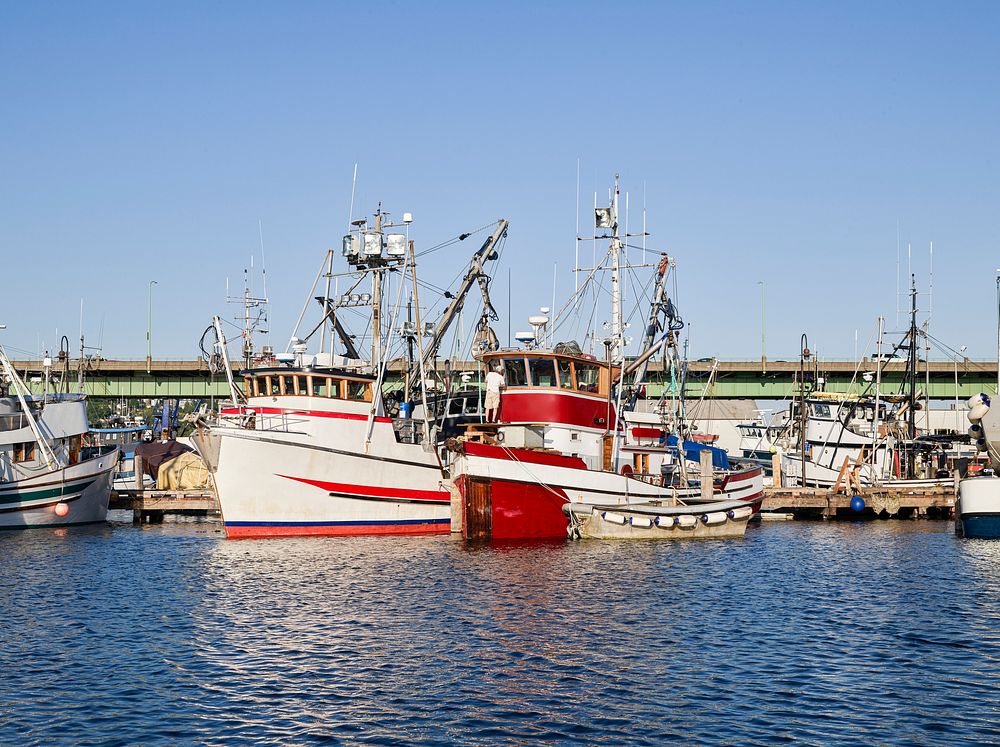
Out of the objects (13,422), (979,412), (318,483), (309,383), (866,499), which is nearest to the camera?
(318,483)

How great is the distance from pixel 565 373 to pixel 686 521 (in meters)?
8.03

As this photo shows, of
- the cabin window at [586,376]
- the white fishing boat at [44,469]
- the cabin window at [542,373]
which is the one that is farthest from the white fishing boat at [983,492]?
the white fishing boat at [44,469]

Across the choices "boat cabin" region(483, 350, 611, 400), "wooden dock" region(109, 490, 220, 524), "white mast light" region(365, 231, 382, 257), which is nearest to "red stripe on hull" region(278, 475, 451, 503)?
"boat cabin" region(483, 350, 611, 400)

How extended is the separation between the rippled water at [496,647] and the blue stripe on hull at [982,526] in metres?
7.14

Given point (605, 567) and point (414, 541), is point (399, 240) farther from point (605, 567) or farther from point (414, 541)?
point (605, 567)

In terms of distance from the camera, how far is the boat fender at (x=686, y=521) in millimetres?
46062

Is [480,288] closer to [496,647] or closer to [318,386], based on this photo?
[318,386]

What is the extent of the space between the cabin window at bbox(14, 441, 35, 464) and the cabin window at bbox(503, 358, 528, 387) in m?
25.4

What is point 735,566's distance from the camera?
38500mm

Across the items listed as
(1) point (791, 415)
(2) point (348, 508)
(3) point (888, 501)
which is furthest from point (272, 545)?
(1) point (791, 415)

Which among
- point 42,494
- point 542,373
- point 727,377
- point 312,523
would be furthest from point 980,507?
point 727,377

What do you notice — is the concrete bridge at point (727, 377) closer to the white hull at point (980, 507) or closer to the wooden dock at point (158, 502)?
the wooden dock at point (158, 502)

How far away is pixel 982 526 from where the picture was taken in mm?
47719

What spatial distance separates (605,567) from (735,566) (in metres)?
4.95
